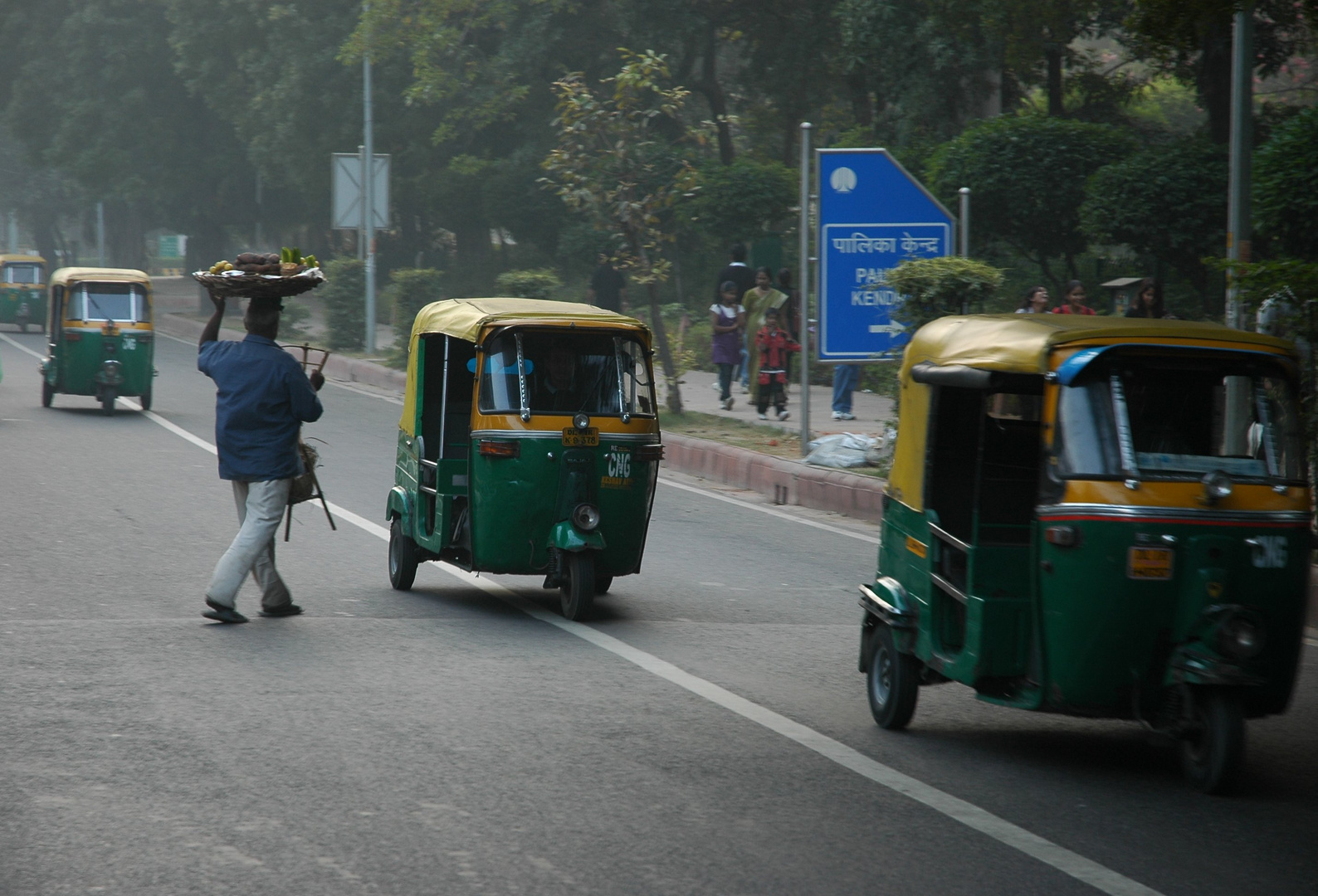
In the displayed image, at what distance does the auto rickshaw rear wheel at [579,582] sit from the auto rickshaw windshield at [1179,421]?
12.1ft

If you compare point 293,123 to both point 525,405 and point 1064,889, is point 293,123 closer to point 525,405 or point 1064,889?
point 525,405

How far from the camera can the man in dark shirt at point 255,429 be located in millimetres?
8570

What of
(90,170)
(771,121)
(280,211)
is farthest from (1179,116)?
(90,170)

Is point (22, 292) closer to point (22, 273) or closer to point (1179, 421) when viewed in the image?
point (22, 273)

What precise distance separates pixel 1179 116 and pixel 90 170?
33.6 metres

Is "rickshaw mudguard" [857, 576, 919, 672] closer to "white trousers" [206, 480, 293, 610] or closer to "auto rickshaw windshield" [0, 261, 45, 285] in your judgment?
"white trousers" [206, 480, 293, 610]

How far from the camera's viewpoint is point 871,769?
20.1 feet

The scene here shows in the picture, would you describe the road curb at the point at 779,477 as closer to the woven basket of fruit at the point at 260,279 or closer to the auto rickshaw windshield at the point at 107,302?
the woven basket of fruit at the point at 260,279

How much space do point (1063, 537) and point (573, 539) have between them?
12.0 feet

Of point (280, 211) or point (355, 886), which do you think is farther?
point (280, 211)

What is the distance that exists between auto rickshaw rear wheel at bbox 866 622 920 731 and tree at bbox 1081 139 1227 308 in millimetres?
13909

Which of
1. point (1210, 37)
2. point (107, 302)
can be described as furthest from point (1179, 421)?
point (107, 302)

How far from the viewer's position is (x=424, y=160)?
139 ft

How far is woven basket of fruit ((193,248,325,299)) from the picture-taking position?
8.54 m
